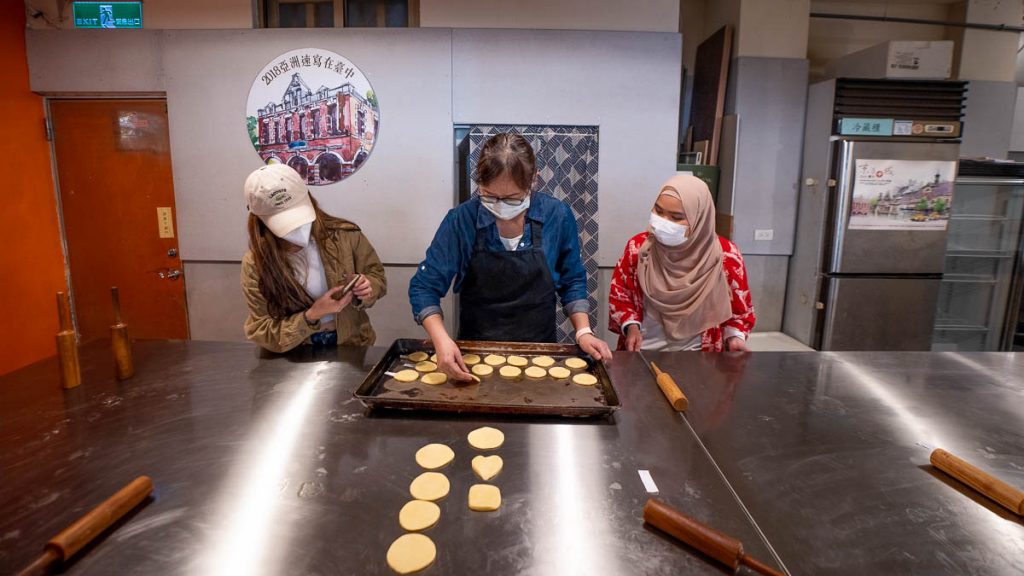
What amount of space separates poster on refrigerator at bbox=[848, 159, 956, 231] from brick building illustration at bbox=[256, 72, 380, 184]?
352cm

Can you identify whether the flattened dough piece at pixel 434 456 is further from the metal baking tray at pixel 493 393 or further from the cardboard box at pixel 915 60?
→ the cardboard box at pixel 915 60

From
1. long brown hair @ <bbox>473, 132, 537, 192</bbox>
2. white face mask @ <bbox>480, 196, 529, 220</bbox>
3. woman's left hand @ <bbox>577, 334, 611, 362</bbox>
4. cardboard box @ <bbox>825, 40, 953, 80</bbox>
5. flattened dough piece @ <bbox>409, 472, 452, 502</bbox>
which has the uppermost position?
cardboard box @ <bbox>825, 40, 953, 80</bbox>

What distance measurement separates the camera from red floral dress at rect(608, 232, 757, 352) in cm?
214

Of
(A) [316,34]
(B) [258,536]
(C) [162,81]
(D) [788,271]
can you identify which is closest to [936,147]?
(D) [788,271]

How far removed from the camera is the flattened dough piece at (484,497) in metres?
1.03

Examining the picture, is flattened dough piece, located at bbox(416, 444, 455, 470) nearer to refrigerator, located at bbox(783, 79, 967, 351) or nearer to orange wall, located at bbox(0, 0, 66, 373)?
orange wall, located at bbox(0, 0, 66, 373)

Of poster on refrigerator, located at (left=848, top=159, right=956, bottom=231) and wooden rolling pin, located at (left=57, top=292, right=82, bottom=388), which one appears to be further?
poster on refrigerator, located at (left=848, top=159, right=956, bottom=231)

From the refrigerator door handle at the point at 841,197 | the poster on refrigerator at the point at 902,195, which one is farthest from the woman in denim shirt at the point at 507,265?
the poster on refrigerator at the point at 902,195

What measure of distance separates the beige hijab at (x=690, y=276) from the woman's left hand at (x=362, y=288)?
3.64ft

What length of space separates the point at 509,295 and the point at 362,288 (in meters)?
0.56

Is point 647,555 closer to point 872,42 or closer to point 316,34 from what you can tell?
point 316,34

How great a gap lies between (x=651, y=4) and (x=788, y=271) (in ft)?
8.08

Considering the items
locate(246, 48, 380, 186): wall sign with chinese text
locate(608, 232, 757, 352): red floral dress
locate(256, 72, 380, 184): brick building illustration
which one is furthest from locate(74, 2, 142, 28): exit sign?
locate(608, 232, 757, 352): red floral dress

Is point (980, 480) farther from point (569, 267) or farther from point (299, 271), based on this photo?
point (299, 271)
